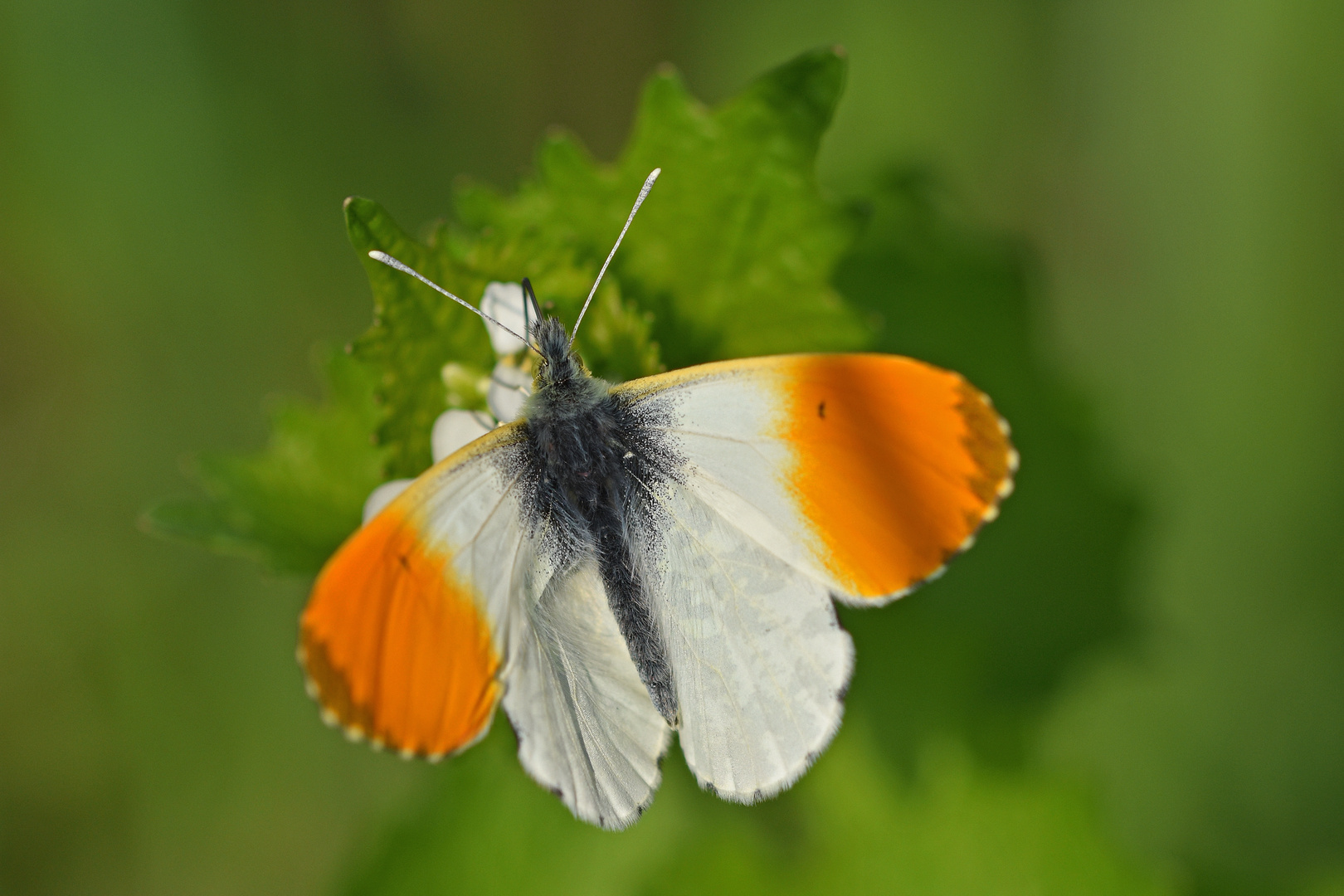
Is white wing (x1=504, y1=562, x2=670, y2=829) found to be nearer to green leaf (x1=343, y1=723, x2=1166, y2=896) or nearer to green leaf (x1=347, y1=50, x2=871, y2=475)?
green leaf (x1=347, y1=50, x2=871, y2=475)

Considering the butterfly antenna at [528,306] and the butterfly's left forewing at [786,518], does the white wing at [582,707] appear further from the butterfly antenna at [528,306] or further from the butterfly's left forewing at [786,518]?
the butterfly antenna at [528,306]

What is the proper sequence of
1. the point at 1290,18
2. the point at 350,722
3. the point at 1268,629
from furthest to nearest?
the point at 1290,18 → the point at 1268,629 → the point at 350,722

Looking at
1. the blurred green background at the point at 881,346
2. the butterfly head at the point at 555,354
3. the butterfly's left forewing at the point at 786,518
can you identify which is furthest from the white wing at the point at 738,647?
the blurred green background at the point at 881,346

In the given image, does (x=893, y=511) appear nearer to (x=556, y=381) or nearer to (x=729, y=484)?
(x=729, y=484)

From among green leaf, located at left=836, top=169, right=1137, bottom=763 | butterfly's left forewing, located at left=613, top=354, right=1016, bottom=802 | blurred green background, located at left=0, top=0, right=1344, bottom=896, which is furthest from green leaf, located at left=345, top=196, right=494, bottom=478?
green leaf, located at left=836, top=169, right=1137, bottom=763

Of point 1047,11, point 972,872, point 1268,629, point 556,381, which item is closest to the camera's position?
point 556,381

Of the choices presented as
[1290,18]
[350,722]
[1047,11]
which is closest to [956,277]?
[1047,11]
